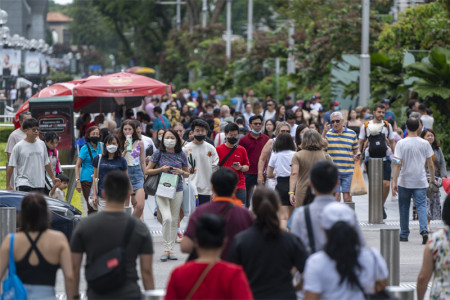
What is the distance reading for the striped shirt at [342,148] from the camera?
13523mm

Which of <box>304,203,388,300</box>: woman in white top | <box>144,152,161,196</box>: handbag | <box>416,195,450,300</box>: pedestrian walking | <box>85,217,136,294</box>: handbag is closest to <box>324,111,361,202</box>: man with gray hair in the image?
<box>144,152,161,196</box>: handbag

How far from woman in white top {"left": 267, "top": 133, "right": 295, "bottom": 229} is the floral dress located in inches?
201

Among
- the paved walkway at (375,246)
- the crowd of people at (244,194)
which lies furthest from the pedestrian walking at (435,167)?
the paved walkway at (375,246)

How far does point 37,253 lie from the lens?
19.7ft

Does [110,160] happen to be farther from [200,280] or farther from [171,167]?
[200,280]

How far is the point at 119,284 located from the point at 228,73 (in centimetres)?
4138

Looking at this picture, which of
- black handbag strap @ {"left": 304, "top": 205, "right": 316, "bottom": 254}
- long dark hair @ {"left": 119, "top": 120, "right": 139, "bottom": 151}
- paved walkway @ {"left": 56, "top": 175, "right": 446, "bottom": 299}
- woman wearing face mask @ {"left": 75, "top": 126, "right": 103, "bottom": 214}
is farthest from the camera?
woman wearing face mask @ {"left": 75, "top": 126, "right": 103, "bottom": 214}

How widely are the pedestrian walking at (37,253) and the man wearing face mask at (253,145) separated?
7534 millimetres

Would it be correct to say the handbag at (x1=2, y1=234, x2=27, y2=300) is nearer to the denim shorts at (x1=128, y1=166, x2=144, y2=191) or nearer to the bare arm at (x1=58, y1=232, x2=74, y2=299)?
the bare arm at (x1=58, y1=232, x2=74, y2=299)

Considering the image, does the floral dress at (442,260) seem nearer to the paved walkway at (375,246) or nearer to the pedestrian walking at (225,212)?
the pedestrian walking at (225,212)

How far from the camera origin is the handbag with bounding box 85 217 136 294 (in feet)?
19.0

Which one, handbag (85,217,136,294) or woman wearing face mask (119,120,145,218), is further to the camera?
woman wearing face mask (119,120,145,218)

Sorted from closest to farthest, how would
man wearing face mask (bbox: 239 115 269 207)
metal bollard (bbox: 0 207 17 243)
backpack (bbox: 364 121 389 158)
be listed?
metal bollard (bbox: 0 207 17 243), man wearing face mask (bbox: 239 115 269 207), backpack (bbox: 364 121 389 158)

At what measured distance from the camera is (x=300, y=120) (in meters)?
19.2
